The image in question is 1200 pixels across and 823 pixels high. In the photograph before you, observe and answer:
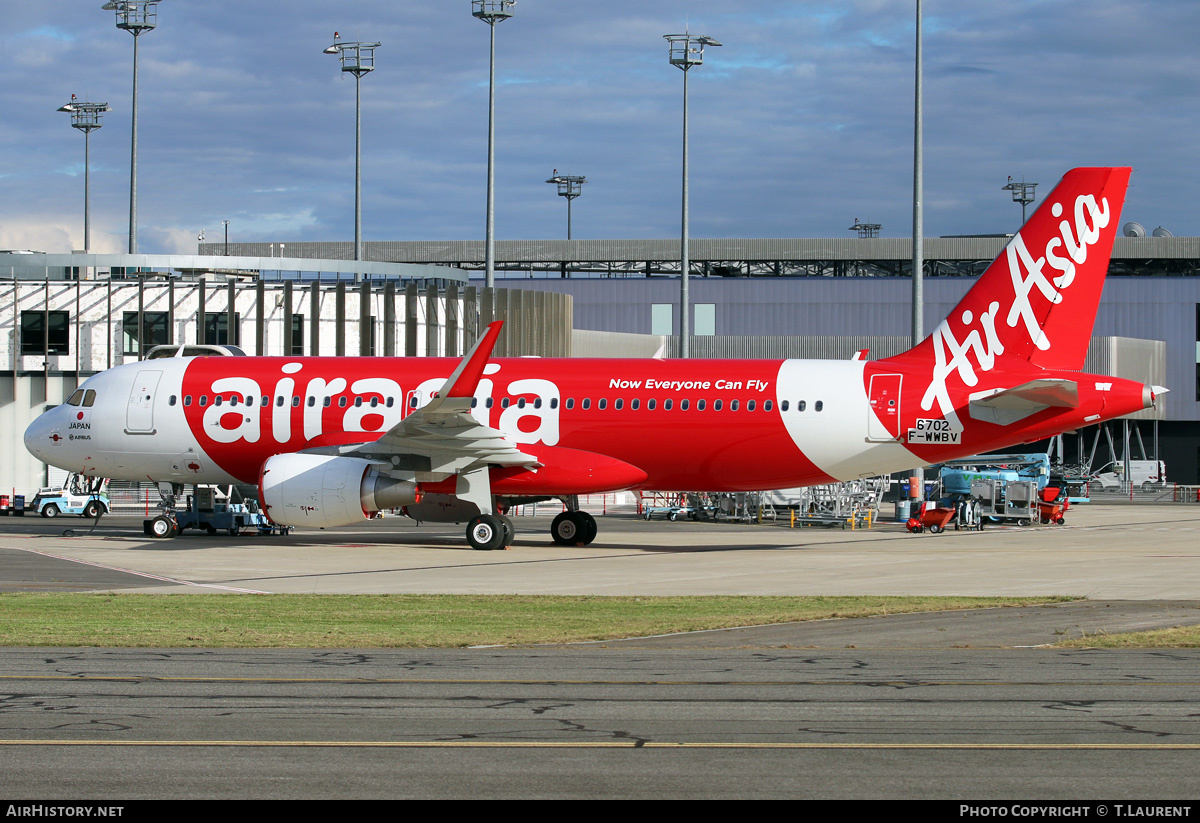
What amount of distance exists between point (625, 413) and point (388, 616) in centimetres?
1347

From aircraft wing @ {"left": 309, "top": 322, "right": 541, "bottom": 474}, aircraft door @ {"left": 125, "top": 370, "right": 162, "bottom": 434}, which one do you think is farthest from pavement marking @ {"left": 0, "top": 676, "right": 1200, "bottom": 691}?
aircraft door @ {"left": 125, "top": 370, "right": 162, "bottom": 434}

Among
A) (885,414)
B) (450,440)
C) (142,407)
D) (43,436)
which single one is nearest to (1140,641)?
(885,414)

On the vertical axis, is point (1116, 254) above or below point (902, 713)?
above

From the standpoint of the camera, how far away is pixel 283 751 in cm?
921

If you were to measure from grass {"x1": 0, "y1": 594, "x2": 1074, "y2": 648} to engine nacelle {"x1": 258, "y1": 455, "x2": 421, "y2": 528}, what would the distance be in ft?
27.1

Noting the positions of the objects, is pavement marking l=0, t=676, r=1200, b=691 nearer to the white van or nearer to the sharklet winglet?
the sharklet winglet

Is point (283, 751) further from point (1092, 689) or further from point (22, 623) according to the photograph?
point (22, 623)

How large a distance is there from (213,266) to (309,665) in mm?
41800

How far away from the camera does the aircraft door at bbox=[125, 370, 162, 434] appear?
105 feet

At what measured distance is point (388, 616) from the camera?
17688mm

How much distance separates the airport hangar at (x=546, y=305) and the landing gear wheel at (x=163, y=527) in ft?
54.2

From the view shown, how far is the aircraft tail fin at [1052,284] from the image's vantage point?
28844mm

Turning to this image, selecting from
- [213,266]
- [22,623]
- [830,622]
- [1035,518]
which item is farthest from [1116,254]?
[22,623]

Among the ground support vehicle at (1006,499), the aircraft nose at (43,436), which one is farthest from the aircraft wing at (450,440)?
the ground support vehicle at (1006,499)
